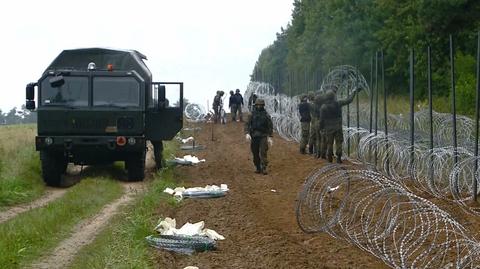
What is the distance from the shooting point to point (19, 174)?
1870 centimetres

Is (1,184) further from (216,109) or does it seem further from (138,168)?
(216,109)

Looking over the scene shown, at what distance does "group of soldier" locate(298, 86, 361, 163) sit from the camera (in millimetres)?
19078

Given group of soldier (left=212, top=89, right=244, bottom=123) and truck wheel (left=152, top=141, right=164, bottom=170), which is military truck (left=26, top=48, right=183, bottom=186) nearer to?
truck wheel (left=152, top=141, right=164, bottom=170)

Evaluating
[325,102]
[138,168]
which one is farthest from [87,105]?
[325,102]

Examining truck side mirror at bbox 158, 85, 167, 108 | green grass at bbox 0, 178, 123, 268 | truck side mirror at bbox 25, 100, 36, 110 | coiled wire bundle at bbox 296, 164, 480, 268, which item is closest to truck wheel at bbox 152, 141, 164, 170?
truck side mirror at bbox 158, 85, 167, 108

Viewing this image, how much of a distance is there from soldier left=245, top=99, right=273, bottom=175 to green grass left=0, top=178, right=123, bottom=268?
3327 mm

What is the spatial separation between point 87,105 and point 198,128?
68.4 feet

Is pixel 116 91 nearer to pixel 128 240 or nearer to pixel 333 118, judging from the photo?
pixel 333 118

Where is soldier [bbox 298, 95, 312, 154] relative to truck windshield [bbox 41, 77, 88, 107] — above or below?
below

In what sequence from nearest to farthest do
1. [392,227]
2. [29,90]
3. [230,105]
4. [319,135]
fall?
[392,227] < [29,90] < [319,135] < [230,105]

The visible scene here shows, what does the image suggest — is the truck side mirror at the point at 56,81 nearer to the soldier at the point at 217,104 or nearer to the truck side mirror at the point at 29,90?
the truck side mirror at the point at 29,90

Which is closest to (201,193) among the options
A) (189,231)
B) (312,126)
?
(189,231)

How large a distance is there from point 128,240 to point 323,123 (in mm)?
9924

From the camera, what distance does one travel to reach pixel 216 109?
39594mm
